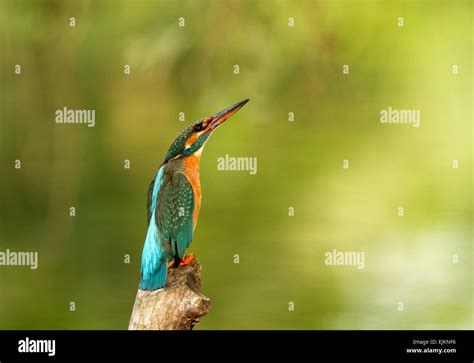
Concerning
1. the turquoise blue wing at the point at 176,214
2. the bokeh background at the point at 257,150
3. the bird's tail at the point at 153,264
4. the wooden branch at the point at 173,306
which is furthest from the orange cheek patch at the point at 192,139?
the bokeh background at the point at 257,150

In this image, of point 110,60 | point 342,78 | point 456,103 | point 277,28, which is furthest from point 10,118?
point 456,103

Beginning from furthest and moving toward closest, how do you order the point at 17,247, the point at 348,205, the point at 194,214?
1. the point at 348,205
2. the point at 17,247
3. the point at 194,214

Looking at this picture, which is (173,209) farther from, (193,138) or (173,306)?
(173,306)

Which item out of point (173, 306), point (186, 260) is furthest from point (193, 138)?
point (173, 306)

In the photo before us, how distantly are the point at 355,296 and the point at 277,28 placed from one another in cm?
233

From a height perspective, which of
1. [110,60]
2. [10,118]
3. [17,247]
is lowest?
[17,247]

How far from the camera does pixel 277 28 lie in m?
6.96

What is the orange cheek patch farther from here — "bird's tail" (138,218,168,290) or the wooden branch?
the wooden branch

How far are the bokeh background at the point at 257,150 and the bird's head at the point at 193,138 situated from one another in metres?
1.66

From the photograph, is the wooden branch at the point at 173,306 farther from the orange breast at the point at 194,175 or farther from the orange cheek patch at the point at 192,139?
the orange cheek patch at the point at 192,139

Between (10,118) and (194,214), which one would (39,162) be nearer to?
(10,118)

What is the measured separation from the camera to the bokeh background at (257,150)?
21.7 ft

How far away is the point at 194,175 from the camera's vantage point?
15.9 feet

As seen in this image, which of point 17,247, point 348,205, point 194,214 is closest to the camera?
point 194,214
